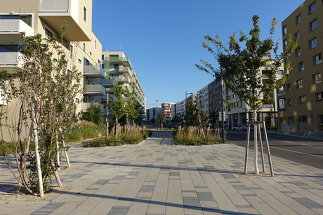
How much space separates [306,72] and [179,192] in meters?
39.1

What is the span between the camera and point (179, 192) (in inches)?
238

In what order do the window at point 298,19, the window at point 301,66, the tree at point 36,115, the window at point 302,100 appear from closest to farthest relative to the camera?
the tree at point 36,115
the window at point 302,100
the window at point 301,66
the window at point 298,19

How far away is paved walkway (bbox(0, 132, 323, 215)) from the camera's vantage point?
4.86m

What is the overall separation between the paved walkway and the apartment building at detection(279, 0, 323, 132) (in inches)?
1232

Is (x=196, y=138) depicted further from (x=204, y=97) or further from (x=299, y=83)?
(x=204, y=97)

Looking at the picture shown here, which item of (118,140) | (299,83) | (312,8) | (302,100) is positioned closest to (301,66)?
(299,83)

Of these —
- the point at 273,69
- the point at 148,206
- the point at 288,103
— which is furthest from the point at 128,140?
the point at 288,103

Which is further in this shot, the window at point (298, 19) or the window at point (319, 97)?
the window at point (298, 19)

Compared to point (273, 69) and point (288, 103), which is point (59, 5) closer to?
point (273, 69)

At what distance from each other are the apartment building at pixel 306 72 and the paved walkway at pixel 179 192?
31289 millimetres

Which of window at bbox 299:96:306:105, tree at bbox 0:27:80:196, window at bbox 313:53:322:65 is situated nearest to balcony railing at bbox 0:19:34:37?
tree at bbox 0:27:80:196

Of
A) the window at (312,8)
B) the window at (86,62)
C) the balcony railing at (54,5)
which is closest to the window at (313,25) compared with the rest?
the window at (312,8)

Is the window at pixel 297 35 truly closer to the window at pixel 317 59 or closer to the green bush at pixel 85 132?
the window at pixel 317 59

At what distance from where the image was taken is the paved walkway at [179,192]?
486 cm
